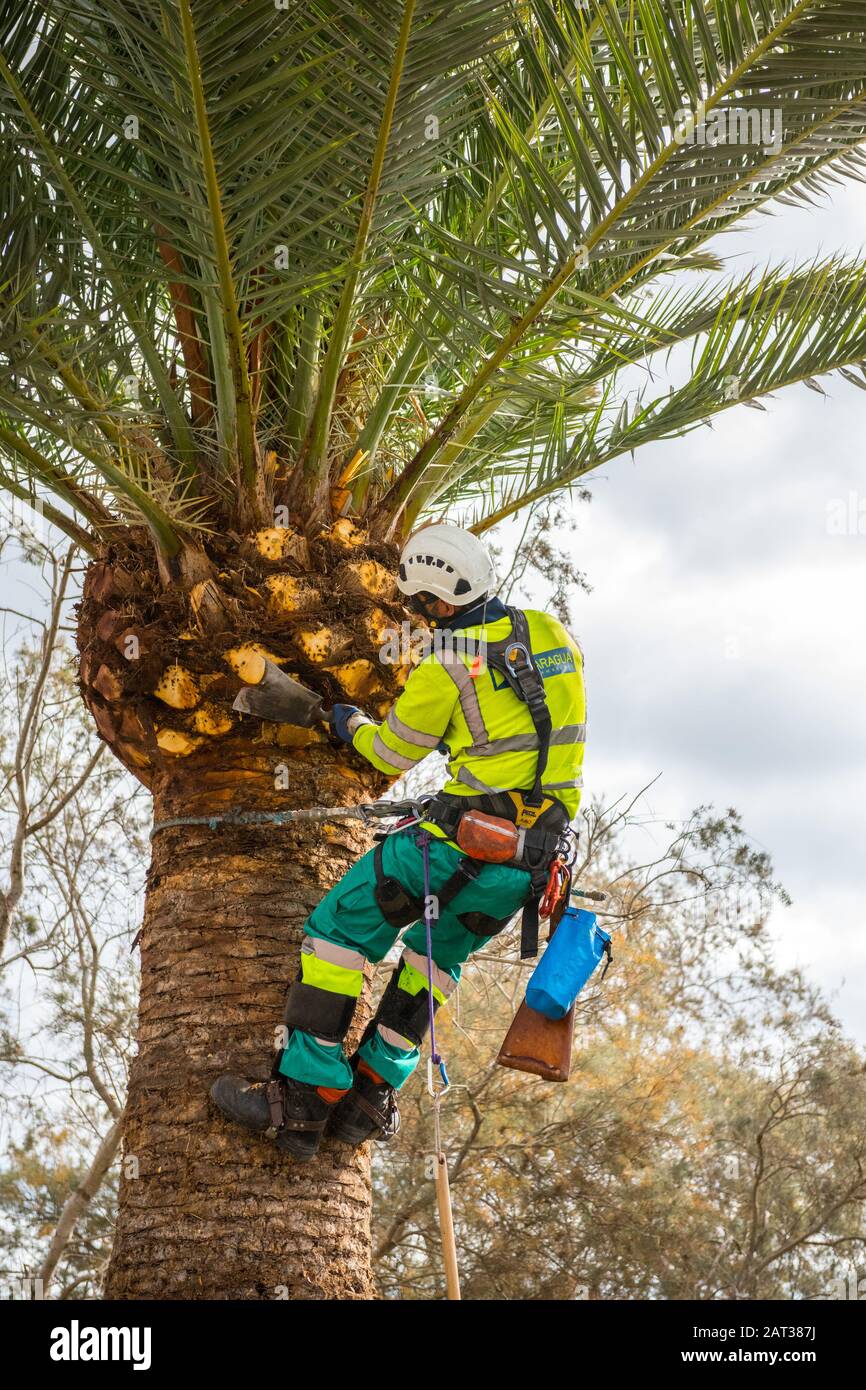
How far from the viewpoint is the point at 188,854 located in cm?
469

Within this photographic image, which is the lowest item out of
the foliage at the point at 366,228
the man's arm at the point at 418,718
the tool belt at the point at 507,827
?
the tool belt at the point at 507,827

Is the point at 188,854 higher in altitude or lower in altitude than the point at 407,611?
lower

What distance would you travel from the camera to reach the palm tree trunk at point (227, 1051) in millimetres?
4117

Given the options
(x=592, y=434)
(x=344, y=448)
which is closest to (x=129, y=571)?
(x=344, y=448)

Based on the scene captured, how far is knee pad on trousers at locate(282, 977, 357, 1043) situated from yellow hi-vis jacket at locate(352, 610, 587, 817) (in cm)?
76

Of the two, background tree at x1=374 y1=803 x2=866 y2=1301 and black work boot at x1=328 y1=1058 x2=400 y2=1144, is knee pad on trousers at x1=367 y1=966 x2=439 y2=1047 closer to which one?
black work boot at x1=328 y1=1058 x2=400 y2=1144

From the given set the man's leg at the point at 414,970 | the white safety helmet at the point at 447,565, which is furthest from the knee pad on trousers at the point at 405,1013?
the white safety helmet at the point at 447,565

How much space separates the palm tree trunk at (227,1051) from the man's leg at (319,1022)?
0.11 metres

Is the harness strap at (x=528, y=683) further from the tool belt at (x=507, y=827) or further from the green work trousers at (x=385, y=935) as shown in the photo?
the green work trousers at (x=385, y=935)

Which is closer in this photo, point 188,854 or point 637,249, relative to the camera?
point 637,249
